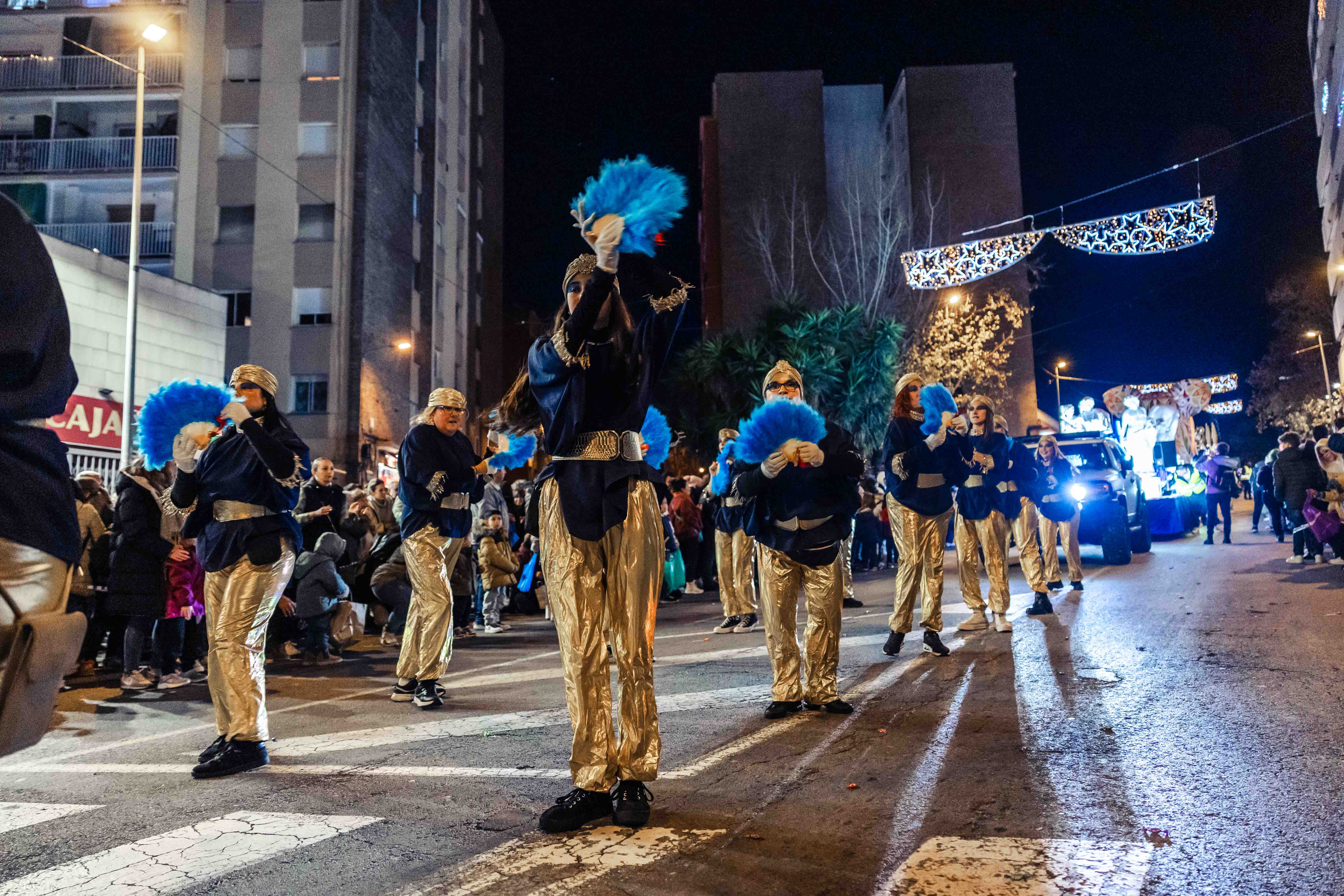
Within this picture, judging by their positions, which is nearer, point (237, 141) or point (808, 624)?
point (808, 624)

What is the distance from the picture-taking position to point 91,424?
18344 millimetres

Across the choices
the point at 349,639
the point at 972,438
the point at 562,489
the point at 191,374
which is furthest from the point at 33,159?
the point at 562,489

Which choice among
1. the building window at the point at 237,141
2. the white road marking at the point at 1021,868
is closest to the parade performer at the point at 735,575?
the white road marking at the point at 1021,868

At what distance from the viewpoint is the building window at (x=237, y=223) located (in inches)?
1126

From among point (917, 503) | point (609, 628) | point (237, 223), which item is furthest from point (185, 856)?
point (237, 223)

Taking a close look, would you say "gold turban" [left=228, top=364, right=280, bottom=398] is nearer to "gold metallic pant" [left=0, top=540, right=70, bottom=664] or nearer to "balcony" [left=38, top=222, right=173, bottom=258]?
"gold metallic pant" [left=0, top=540, right=70, bottom=664]

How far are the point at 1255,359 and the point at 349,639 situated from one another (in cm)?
5085

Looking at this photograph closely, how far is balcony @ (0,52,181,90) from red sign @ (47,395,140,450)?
1449 cm

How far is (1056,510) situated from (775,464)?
25.8 ft

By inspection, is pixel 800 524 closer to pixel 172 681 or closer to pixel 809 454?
pixel 809 454

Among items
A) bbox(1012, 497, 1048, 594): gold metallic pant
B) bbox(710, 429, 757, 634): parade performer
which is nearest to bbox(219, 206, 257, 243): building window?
bbox(710, 429, 757, 634): parade performer

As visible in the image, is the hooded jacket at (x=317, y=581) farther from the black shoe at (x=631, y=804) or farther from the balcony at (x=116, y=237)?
the balcony at (x=116, y=237)

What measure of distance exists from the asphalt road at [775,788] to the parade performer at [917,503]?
387mm

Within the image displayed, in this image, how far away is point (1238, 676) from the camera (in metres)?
5.81
